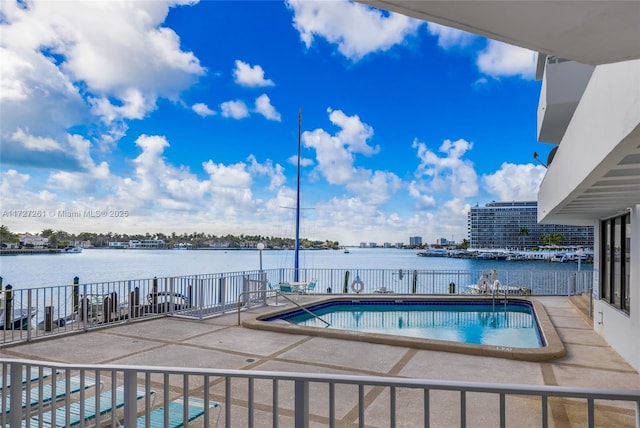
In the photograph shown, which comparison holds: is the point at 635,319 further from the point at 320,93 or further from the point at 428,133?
the point at 428,133

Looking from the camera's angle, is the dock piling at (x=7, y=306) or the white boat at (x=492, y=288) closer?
the dock piling at (x=7, y=306)

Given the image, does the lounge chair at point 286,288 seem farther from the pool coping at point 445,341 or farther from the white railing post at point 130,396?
the white railing post at point 130,396

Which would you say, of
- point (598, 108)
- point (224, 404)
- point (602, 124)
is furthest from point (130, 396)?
point (598, 108)

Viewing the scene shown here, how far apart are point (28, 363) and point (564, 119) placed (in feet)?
37.1

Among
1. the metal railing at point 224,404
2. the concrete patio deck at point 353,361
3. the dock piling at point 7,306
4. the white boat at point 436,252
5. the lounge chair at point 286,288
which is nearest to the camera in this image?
the metal railing at point 224,404

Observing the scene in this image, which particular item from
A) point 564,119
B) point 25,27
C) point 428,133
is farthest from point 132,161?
point 564,119

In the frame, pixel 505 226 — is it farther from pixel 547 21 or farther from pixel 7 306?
pixel 547 21

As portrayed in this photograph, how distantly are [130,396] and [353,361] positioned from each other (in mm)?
4351

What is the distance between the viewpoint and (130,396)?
260 cm

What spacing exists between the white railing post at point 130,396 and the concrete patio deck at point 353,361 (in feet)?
6.17

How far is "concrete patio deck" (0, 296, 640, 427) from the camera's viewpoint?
444 cm

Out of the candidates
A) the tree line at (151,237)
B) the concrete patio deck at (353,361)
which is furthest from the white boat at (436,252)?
the concrete patio deck at (353,361)

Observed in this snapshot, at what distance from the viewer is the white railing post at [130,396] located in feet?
8.39

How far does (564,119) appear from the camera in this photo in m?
10.3
